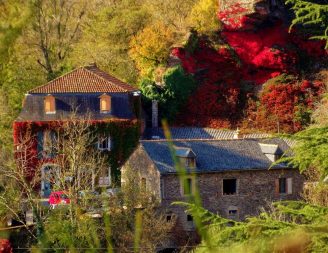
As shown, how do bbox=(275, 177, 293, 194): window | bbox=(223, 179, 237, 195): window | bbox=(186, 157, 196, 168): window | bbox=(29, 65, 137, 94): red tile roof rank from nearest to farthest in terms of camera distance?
bbox=(186, 157, 196, 168): window, bbox=(223, 179, 237, 195): window, bbox=(275, 177, 293, 194): window, bbox=(29, 65, 137, 94): red tile roof

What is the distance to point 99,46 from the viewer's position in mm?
37188

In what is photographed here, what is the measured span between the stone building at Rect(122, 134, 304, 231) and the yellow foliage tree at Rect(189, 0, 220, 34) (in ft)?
34.1

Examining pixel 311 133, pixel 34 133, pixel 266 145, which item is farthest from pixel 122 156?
pixel 311 133

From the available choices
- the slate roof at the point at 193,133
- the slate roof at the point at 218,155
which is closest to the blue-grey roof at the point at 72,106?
the slate roof at the point at 193,133

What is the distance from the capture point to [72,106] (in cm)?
3083

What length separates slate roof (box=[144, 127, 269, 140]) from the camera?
3328 centimetres

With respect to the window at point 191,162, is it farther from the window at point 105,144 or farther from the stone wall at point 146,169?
the window at point 105,144

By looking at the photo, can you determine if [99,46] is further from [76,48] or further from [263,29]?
[263,29]

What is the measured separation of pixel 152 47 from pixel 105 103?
20.2 feet

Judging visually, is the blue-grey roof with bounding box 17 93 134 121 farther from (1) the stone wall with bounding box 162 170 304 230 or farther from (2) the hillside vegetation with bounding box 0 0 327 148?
(1) the stone wall with bounding box 162 170 304 230

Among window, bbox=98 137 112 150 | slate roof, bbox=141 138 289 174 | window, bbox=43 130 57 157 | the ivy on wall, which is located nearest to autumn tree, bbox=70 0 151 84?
the ivy on wall

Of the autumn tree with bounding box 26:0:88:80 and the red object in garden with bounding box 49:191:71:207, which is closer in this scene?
the red object in garden with bounding box 49:191:71:207

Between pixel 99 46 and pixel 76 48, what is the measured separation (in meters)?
1.88

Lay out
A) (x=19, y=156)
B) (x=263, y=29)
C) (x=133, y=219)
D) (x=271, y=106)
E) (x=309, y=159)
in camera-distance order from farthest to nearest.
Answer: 1. (x=263, y=29)
2. (x=271, y=106)
3. (x=19, y=156)
4. (x=133, y=219)
5. (x=309, y=159)
